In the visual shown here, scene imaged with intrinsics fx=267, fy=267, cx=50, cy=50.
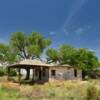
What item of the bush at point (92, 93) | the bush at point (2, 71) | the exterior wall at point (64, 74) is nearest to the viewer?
the bush at point (92, 93)

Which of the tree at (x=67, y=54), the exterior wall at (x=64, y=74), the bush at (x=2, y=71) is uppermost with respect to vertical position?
the tree at (x=67, y=54)

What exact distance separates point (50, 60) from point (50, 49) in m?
2.45

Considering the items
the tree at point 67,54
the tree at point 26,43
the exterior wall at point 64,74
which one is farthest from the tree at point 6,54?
the exterior wall at point 64,74

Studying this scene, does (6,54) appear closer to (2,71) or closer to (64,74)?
(2,71)

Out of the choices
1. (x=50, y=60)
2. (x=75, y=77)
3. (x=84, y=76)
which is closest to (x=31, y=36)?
(x=50, y=60)

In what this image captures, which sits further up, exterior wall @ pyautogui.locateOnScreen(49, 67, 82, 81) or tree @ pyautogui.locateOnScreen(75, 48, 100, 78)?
tree @ pyautogui.locateOnScreen(75, 48, 100, 78)

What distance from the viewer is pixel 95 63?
56.1 m

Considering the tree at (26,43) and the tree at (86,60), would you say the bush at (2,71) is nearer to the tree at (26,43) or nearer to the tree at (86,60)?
the tree at (26,43)

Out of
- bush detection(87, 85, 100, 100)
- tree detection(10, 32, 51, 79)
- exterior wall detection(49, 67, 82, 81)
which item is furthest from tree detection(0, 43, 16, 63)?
bush detection(87, 85, 100, 100)

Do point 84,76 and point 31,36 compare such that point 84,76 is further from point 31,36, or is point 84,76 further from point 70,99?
point 70,99

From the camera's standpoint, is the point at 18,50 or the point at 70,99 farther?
the point at 18,50

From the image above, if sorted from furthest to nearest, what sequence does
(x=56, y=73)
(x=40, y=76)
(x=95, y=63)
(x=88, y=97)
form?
(x=95, y=63) → (x=40, y=76) → (x=56, y=73) → (x=88, y=97)

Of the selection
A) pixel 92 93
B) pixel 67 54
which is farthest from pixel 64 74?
pixel 92 93

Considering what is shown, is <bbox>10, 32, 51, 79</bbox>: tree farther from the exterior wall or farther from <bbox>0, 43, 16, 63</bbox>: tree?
the exterior wall
